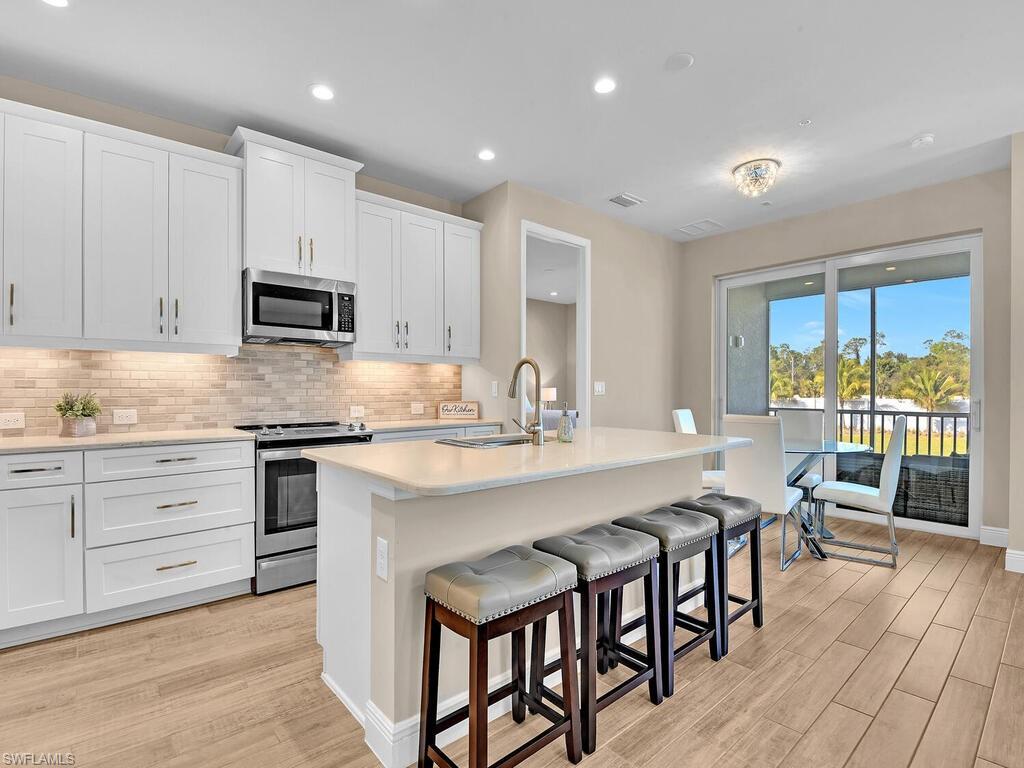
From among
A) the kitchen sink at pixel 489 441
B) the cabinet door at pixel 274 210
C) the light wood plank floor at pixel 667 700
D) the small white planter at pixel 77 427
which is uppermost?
the cabinet door at pixel 274 210

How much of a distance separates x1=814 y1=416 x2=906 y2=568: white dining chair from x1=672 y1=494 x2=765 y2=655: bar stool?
58.4 inches

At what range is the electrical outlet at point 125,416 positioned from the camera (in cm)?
312

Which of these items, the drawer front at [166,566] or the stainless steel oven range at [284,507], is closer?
the drawer front at [166,566]

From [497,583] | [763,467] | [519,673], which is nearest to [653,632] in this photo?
[519,673]

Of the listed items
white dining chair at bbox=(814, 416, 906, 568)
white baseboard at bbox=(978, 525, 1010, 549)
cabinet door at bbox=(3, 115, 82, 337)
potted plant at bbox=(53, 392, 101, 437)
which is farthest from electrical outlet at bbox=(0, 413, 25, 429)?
white baseboard at bbox=(978, 525, 1010, 549)

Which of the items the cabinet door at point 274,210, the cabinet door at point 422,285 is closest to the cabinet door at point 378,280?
the cabinet door at point 422,285

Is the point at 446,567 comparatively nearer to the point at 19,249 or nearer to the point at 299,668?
the point at 299,668

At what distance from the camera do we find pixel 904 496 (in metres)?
4.51

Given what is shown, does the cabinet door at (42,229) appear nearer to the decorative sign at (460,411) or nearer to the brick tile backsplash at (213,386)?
the brick tile backsplash at (213,386)

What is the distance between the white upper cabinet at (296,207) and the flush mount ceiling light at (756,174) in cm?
284

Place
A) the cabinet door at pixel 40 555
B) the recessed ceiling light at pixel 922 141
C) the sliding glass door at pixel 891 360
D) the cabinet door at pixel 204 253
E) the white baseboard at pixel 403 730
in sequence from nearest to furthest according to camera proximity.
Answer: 1. the white baseboard at pixel 403 730
2. the cabinet door at pixel 40 555
3. the cabinet door at pixel 204 253
4. the recessed ceiling light at pixel 922 141
5. the sliding glass door at pixel 891 360

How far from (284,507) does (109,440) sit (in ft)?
3.21

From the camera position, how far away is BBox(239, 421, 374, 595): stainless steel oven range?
3107 millimetres

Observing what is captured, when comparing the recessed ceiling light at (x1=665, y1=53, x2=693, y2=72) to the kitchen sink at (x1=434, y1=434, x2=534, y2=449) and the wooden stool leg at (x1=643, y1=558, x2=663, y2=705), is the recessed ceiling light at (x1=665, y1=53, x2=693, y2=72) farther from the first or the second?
the wooden stool leg at (x1=643, y1=558, x2=663, y2=705)
